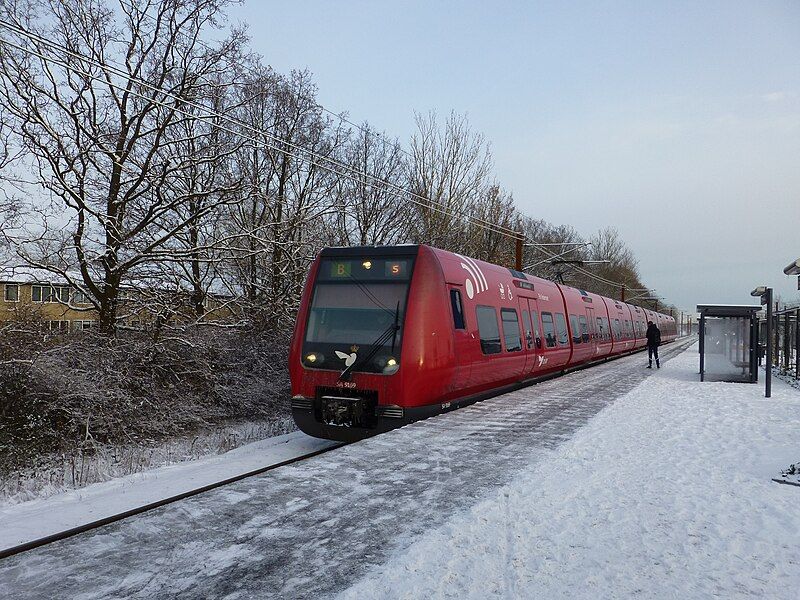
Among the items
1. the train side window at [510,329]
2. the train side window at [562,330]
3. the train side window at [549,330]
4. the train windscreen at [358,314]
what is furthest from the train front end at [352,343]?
the train side window at [562,330]

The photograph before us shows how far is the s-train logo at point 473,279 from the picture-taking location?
1048 cm

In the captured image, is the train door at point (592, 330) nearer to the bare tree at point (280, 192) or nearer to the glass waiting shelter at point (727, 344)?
the glass waiting shelter at point (727, 344)

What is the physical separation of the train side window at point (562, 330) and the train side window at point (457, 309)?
7452 millimetres

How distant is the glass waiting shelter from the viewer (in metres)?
17.4

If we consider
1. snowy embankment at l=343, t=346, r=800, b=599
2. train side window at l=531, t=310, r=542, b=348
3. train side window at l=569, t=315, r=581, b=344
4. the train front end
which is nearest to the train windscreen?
the train front end

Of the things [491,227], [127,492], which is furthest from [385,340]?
[491,227]

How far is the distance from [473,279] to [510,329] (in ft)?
7.05

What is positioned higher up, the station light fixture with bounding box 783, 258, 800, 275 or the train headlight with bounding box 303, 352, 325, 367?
the station light fixture with bounding box 783, 258, 800, 275

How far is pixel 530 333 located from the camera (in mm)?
13906

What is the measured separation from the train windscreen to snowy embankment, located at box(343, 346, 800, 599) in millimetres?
2813

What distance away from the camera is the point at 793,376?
1894 centimetres

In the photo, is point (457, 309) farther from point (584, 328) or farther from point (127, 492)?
point (584, 328)

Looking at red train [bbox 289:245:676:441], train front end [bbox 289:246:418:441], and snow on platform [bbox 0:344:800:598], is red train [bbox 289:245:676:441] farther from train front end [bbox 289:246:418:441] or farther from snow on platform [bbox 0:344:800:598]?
snow on platform [bbox 0:344:800:598]

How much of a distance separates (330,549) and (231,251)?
10.7 meters
